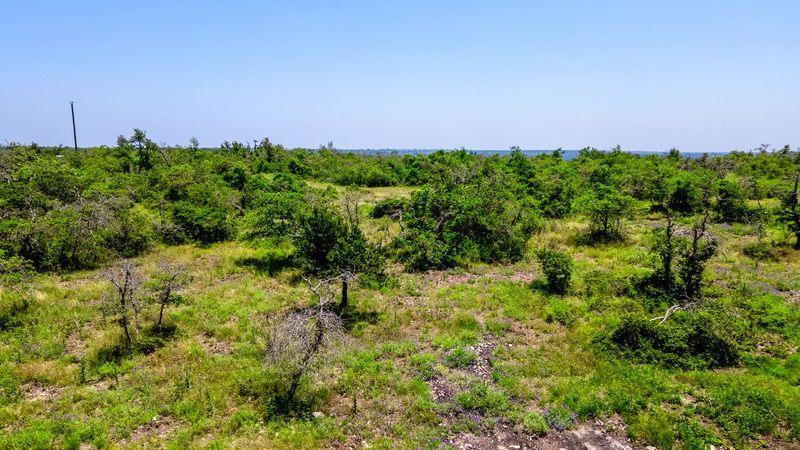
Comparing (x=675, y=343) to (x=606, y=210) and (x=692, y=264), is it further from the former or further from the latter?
(x=606, y=210)

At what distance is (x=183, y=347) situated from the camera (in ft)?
45.6

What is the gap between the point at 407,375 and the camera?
1263cm

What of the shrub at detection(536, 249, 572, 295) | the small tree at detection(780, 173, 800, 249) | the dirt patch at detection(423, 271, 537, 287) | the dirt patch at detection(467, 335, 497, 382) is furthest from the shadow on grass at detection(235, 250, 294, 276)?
the small tree at detection(780, 173, 800, 249)

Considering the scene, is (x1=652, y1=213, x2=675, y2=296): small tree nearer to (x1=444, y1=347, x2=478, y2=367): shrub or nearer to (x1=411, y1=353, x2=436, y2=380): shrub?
(x1=444, y1=347, x2=478, y2=367): shrub

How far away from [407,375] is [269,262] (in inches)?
497

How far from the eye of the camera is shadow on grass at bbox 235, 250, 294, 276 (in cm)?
2169

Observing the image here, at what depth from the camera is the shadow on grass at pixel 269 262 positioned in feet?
71.2

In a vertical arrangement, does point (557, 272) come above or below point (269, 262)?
above

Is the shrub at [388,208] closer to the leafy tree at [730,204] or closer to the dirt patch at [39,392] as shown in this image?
the dirt patch at [39,392]

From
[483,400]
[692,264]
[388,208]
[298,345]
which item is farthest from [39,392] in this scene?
[388,208]

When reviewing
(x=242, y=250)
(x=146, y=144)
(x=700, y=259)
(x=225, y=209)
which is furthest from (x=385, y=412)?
(x=146, y=144)

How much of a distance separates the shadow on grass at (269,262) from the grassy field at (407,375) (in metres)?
2.30

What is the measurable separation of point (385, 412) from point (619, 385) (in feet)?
21.2

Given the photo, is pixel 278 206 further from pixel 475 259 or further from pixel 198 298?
pixel 475 259
